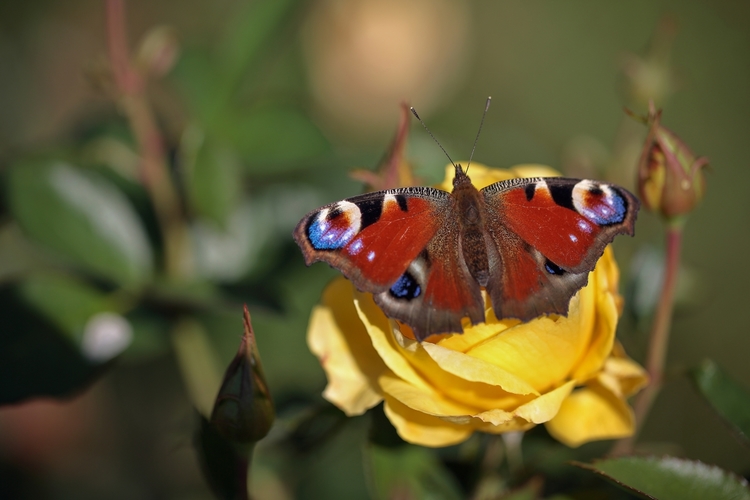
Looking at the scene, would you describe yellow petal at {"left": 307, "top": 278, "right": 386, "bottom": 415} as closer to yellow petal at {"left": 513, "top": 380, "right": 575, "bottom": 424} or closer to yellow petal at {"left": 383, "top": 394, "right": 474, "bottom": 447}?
yellow petal at {"left": 383, "top": 394, "right": 474, "bottom": 447}

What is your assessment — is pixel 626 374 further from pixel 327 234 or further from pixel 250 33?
pixel 250 33

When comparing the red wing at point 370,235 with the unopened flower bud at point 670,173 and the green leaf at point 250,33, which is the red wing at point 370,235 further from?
the green leaf at point 250,33

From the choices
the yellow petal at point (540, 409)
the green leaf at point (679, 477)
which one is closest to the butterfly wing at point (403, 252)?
the yellow petal at point (540, 409)

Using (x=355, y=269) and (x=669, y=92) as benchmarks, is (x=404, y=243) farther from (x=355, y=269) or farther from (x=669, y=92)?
(x=669, y=92)

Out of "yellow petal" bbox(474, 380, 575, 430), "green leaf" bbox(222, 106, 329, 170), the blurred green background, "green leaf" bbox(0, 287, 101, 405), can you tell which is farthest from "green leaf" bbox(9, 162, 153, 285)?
"yellow petal" bbox(474, 380, 575, 430)

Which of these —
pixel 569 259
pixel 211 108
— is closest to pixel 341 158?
pixel 211 108
